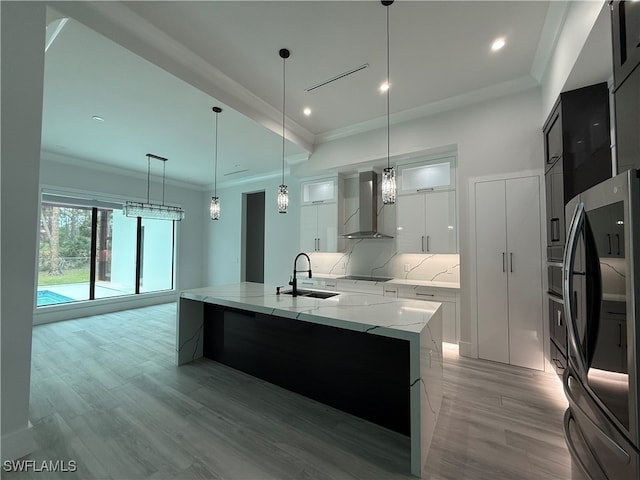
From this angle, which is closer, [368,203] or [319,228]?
[368,203]

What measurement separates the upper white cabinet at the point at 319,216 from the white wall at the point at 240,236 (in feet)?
1.64

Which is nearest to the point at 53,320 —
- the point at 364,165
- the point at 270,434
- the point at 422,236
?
the point at 270,434

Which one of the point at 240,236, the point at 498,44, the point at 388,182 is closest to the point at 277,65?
the point at 388,182

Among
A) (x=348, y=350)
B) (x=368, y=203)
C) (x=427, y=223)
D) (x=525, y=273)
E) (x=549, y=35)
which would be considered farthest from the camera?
(x=368, y=203)

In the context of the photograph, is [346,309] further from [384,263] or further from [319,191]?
[319,191]

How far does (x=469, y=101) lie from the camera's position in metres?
3.41

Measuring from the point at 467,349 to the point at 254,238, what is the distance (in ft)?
18.9

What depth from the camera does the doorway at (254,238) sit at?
7.32 m

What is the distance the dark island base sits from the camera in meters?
1.94

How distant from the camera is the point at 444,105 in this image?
3.56 meters

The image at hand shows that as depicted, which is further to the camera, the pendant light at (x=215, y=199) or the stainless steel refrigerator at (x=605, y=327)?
the pendant light at (x=215, y=199)

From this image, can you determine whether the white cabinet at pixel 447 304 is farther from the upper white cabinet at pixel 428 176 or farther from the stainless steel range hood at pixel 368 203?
the upper white cabinet at pixel 428 176

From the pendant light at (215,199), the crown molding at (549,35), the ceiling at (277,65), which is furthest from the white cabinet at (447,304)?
the pendant light at (215,199)

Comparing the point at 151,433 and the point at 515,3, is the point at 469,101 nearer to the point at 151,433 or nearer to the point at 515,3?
the point at 515,3
